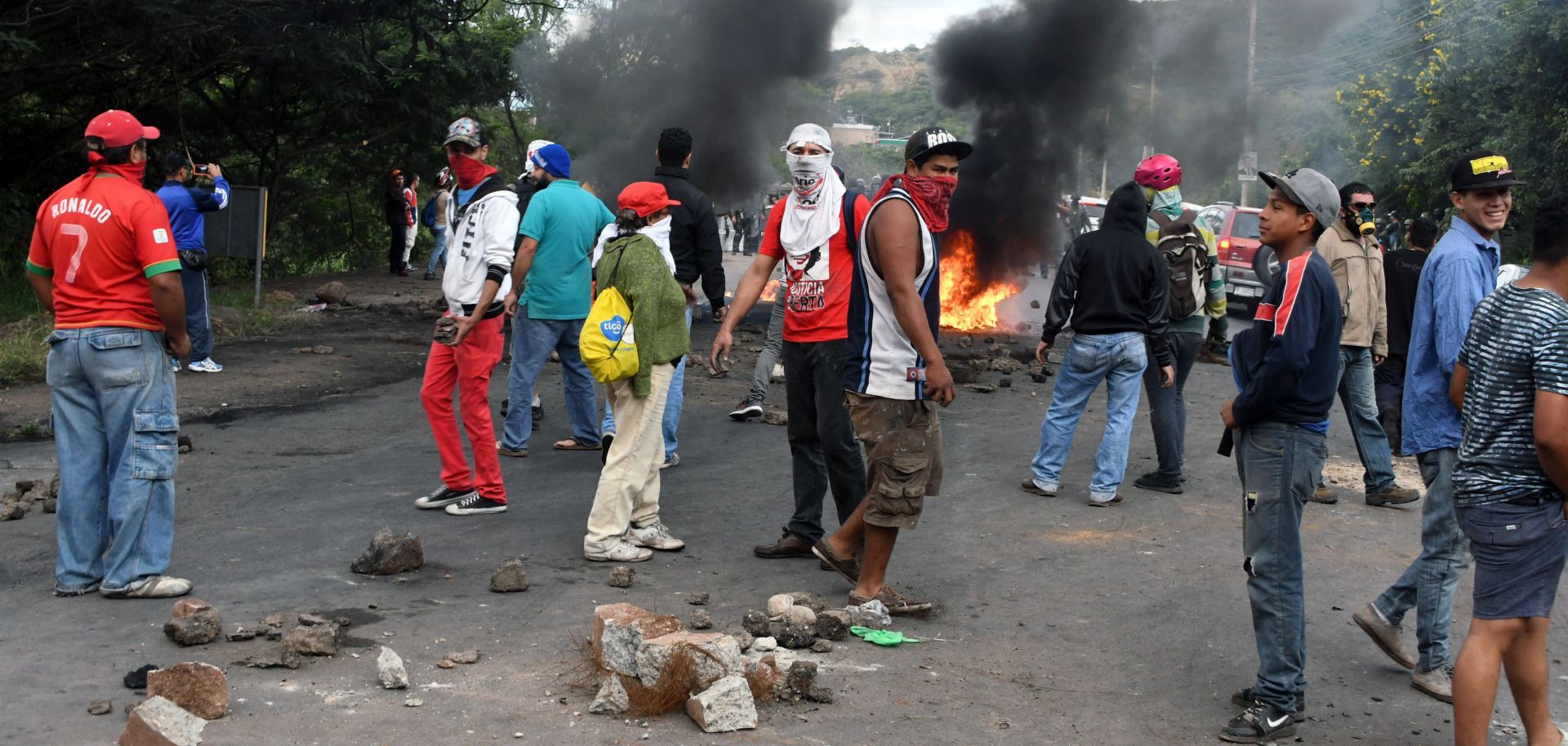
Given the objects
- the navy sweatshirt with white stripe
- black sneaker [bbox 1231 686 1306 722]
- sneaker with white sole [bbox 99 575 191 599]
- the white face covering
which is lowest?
sneaker with white sole [bbox 99 575 191 599]

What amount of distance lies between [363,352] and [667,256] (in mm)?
6482

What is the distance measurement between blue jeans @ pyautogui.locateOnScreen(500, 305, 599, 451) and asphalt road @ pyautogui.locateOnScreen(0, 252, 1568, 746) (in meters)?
0.18

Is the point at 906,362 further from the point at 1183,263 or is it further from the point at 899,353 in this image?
the point at 1183,263

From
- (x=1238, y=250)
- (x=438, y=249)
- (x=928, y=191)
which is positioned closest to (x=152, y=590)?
(x=928, y=191)

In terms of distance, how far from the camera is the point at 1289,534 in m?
4.25

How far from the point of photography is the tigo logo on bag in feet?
19.1

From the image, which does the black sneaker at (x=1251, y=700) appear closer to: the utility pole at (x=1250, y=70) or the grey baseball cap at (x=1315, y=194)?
the grey baseball cap at (x=1315, y=194)

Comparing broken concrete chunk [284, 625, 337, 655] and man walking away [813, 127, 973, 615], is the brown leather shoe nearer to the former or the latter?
man walking away [813, 127, 973, 615]

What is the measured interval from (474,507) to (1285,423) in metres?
4.01

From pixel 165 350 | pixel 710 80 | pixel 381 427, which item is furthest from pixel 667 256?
pixel 710 80

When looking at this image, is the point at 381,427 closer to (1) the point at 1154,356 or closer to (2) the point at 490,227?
(2) the point at 490,227

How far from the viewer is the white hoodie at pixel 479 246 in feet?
21.0

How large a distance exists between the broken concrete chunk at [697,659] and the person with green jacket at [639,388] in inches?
71.3

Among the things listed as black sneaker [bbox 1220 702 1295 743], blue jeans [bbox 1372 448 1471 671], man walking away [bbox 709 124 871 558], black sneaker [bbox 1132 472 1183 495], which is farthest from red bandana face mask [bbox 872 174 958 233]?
black sneaker [bbox 1132 472 1183 495]
